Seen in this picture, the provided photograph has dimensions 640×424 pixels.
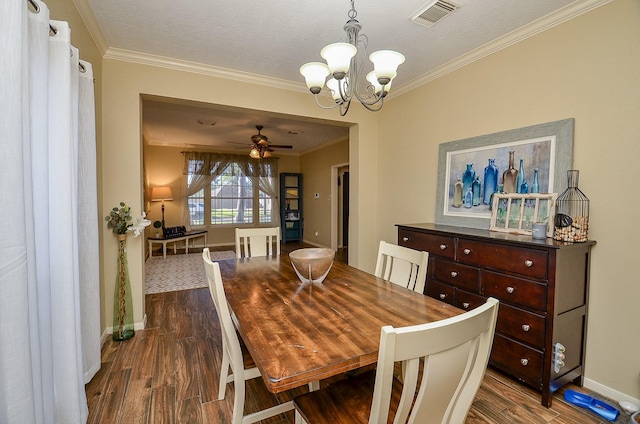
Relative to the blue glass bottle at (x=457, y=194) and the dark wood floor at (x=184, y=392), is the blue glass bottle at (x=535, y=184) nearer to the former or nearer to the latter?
the blue glass bottle at (x=457, y=194)

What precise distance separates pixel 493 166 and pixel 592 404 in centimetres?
177

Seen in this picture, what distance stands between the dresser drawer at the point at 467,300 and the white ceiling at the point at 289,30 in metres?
2.09

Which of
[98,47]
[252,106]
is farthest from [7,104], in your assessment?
[252,106]

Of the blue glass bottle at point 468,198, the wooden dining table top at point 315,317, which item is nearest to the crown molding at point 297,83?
the blue glass bottle at point 468,198

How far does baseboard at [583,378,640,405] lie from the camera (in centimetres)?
184

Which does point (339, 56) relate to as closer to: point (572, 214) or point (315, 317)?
point (315, 317)

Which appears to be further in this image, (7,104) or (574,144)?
(574,144)

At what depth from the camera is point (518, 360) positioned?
6.53 ft

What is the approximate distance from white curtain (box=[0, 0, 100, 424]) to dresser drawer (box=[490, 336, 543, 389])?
2539mm

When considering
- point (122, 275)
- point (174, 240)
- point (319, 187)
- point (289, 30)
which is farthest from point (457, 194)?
point (174, 240)

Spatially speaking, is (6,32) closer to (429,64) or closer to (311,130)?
(429,64)

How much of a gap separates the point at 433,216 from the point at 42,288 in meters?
3.12

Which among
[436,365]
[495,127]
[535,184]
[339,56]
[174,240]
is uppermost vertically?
[339,56]

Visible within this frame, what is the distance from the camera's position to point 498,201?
252cm
